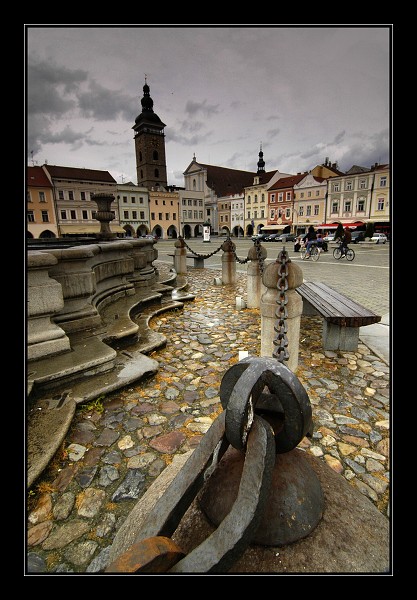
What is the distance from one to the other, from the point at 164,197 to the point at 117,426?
62.5m

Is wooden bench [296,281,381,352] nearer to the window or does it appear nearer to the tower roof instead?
the window

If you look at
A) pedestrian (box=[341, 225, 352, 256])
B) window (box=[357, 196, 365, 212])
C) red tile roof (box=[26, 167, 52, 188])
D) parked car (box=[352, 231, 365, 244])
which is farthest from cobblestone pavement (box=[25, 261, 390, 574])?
red tile roof (box=[26, 167, 52, 188])

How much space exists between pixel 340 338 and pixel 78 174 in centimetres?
5285

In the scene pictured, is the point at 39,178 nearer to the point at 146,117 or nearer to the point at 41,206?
the point at 41,206

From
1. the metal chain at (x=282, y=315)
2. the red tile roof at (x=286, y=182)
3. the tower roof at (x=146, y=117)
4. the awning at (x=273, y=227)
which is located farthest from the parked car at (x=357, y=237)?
the tower roof at (x=146, y=117)

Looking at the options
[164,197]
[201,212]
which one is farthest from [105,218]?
[201,212]

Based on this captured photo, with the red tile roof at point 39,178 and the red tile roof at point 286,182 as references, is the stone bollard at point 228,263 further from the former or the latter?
the red tile roof at point 286,182

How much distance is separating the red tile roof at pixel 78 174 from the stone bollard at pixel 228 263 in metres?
45.8

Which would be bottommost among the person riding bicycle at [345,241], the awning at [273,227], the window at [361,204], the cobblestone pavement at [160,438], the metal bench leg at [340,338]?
the cobblestone pavement at [160,438]

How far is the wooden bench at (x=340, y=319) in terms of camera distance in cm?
366

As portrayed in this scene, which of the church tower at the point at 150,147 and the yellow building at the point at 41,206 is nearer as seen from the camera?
the yellow building at the point at 41,206

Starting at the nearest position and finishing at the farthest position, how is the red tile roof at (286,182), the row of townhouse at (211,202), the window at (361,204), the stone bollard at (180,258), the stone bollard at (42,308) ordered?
the stone bollard at (42,308)
the stone bollard at (180,258)
the row of townhouse at (211,202)
the window at (361,204)
the red tile roof at (286,182)

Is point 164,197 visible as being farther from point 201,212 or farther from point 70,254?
point 70,254

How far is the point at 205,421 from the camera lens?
2.61 meters
